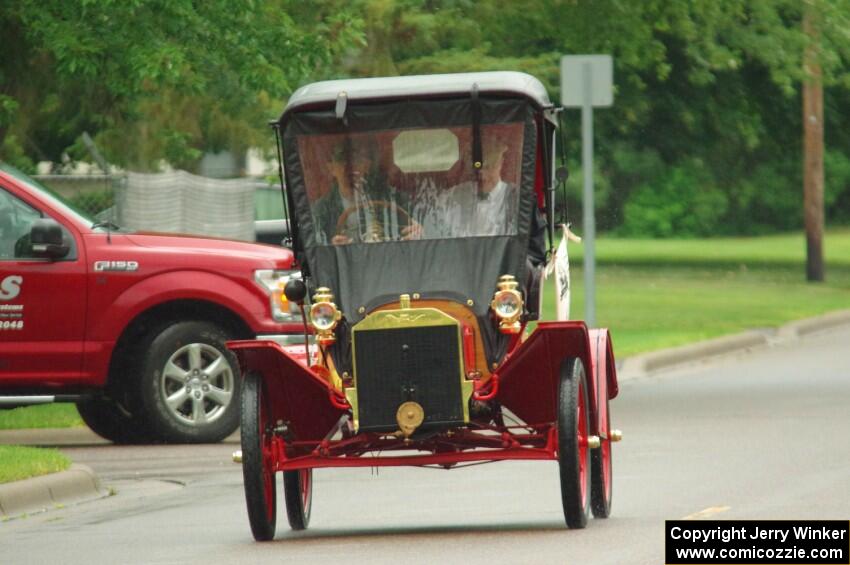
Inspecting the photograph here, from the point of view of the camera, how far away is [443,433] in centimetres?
1059

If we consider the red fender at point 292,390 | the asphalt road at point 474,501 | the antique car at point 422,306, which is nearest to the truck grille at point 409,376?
the antique car at point 422,306

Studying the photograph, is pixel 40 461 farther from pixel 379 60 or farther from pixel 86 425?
pixel 379 60

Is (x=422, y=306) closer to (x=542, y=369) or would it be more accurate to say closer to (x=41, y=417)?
(x=542, y=369)

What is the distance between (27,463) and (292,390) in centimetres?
332

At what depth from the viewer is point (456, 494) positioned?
1259cm

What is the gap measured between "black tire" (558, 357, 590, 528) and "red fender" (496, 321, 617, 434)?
69 mm

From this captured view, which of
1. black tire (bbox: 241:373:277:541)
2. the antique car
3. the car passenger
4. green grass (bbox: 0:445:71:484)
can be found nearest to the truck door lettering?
green grass (bbox: 0:445:71:484)

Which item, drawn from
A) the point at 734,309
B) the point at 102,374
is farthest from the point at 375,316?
the point at 734,309

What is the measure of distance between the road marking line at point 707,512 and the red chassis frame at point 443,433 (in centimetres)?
60

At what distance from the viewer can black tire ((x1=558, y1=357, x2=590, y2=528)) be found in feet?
33.4

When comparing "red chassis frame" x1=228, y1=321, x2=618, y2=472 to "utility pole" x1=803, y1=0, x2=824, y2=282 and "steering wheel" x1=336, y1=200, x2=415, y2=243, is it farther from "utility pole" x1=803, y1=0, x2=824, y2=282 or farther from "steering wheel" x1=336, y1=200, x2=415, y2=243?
"utility pole" x1=803, y1=0, x2=824, y2=282

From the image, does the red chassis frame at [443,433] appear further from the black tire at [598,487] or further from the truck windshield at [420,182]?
the truck windshield at [420,182]

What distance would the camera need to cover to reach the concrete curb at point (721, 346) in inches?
870

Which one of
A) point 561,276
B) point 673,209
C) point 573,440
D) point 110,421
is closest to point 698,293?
point 110,421
